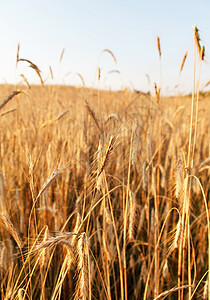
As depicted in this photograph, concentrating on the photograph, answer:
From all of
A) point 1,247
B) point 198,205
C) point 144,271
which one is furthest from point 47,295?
point 198,205

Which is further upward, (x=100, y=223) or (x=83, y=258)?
(x=83, y=258)

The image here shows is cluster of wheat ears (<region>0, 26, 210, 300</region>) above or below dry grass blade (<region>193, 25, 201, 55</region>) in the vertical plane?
below

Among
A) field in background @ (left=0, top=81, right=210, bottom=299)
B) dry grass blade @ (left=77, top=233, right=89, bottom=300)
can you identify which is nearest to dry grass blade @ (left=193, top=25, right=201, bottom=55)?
field in background @ (left=0, top=81, right=210, bottom=299)

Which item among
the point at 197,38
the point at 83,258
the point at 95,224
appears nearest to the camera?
the point at 83,258

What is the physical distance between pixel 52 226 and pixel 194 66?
3.16 feet

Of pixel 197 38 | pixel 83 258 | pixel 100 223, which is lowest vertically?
pixel 100 223

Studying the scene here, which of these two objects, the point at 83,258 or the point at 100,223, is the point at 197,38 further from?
the point at 100,223

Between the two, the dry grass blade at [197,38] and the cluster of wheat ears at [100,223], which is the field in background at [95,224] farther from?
the dry grass blade at [197,38]

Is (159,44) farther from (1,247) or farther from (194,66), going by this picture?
(1,247)

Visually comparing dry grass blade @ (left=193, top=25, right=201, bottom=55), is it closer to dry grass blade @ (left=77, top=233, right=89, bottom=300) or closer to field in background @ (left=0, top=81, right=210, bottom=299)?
field in background @ (left=0, top=81, right=210, bottom=299)

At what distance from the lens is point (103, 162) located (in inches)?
19.2

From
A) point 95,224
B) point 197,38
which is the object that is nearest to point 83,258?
point 197,38

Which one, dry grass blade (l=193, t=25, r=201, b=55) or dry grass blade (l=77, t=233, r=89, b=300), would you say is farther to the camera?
dry grass blade (l=193, t=25, r=201, b=55)

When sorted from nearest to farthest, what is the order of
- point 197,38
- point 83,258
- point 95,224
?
1. point 83,258
2. point 197,38
3. point 95,224
